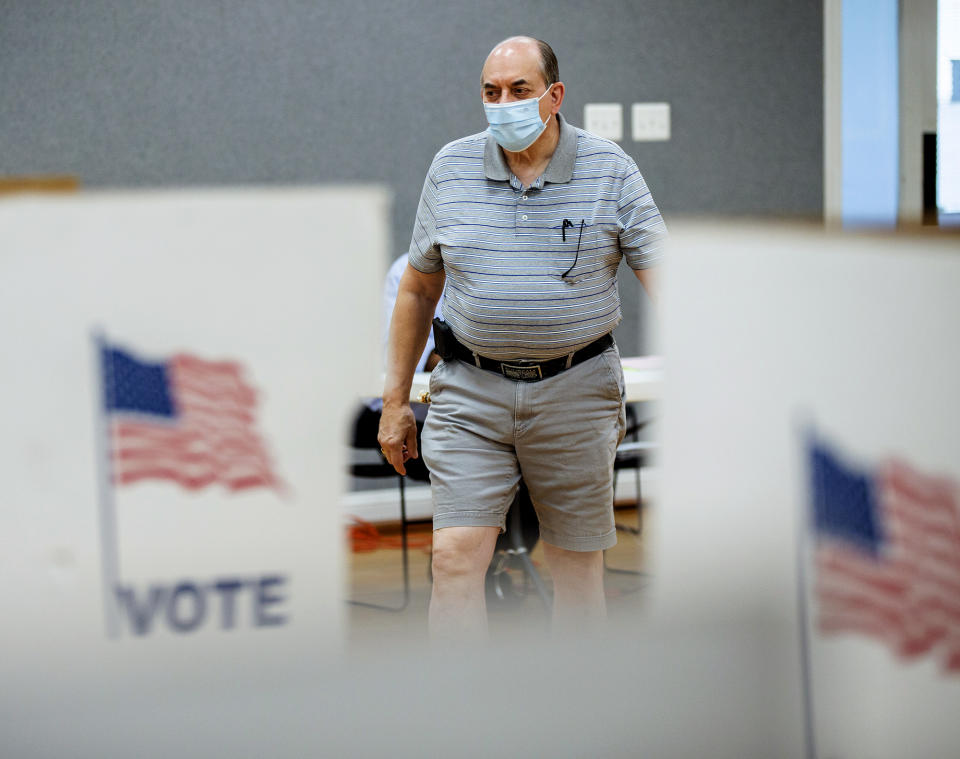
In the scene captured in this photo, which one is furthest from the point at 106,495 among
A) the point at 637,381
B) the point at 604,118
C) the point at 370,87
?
the point at 604,118

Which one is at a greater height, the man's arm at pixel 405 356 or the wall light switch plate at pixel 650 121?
the wall light switch plate at pixel 650 121

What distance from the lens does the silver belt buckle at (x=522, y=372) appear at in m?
1.75

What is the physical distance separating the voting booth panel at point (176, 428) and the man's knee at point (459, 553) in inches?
53.4

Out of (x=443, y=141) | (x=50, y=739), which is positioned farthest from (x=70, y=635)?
(x=443, y=141)

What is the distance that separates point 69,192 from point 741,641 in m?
0.30

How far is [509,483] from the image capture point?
182 cm

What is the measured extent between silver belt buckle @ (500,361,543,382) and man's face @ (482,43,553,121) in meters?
0.45

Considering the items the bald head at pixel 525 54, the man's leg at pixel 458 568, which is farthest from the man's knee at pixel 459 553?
the bald head at pixel 525 54

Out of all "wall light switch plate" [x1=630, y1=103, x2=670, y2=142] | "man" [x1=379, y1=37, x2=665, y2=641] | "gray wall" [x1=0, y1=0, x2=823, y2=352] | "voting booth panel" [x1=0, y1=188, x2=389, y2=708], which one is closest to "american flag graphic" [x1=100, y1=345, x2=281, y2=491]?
"voting booth panel" [x1=0, y1=188, x2=389, y2=708]

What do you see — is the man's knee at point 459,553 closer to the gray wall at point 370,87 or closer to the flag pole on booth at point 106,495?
the flag pole on booth at point 106,495

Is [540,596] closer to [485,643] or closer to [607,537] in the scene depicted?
[607,537]

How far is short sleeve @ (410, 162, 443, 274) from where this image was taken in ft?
5.95

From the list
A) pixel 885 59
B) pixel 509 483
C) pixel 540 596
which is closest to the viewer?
pixel 509 483

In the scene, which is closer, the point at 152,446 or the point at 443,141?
the point at 152,446
